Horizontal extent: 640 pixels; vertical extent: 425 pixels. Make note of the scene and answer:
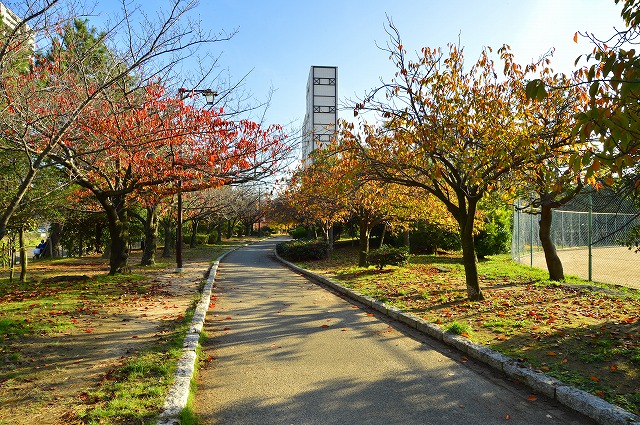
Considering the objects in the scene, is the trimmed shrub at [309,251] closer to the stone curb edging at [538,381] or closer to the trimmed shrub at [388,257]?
the trimmed shrub at [388,257]

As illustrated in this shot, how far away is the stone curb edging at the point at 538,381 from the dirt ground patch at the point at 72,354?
13.6 ft

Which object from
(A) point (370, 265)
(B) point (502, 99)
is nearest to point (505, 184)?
(B) point (502, 99)

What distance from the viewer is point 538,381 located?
15.3 ft

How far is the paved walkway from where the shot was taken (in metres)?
4.05

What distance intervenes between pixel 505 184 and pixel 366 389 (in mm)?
5657

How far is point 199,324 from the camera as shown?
24.4ft

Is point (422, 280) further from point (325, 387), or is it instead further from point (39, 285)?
point (39, 285)

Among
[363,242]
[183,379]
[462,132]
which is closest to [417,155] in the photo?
[462,132]

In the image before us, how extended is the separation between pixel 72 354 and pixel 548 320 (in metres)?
6.90

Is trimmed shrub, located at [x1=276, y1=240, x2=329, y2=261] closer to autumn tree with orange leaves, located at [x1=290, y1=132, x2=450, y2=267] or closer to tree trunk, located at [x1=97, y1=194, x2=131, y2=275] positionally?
autumn tree with orange leaves, located at [x1=290, y1=132, x2=450, y2=267]

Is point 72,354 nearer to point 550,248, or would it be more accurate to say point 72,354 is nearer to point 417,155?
point 417,155

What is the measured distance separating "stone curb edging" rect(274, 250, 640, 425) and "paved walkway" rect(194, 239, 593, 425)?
107 millimetres

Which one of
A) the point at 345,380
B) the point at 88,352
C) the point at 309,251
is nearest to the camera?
the point at 345,380

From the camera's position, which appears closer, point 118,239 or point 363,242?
point 118,239
